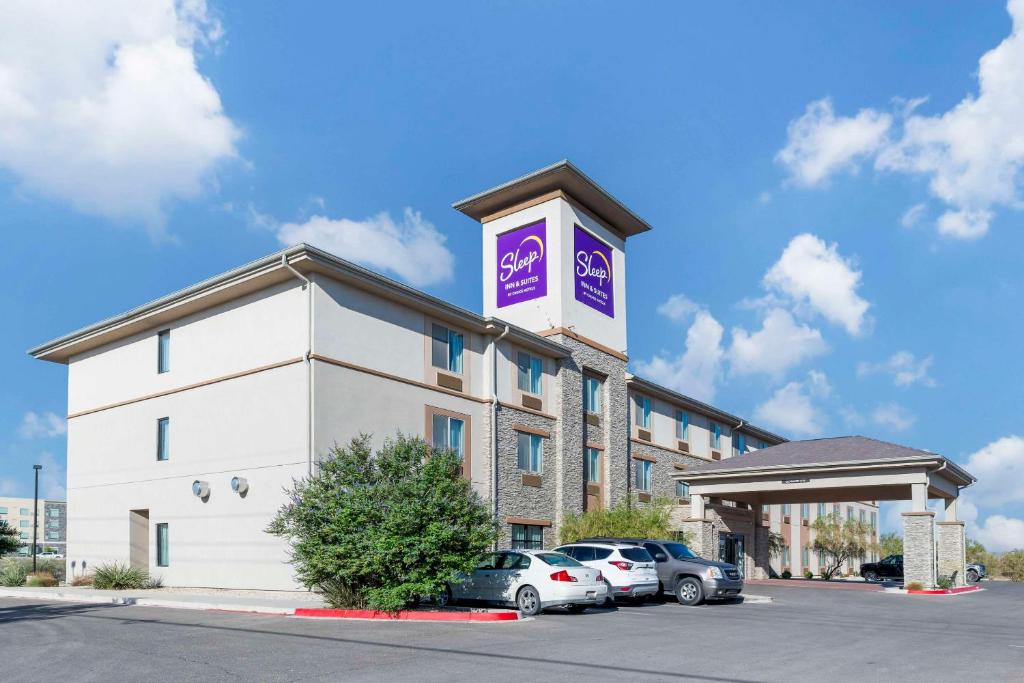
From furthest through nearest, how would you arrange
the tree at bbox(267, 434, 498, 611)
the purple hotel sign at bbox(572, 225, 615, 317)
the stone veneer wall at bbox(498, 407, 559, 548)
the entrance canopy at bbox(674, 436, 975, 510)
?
the purple hotel sign at bbox(572, 225, 615, 317)
the entrance canopy at bbox(674, 436, 975, 510)
the stone veneer wall at bbox(498, 407, 559, 548)
the tree at bbox(267, 434, 498, 611)

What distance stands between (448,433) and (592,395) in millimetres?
9406

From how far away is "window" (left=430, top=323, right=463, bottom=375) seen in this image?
93.5 ft

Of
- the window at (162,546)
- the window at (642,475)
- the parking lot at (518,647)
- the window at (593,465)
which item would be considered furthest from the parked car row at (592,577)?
the window at (642,475)

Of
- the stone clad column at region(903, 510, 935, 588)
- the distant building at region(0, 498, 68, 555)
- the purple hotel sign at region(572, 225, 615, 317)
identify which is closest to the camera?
the stone clad column at region(903, 510, 935, 588)

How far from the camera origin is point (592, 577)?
19.7m

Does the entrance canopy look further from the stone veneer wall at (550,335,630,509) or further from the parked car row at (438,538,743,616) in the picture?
the parked car row at (438,538,743,616)

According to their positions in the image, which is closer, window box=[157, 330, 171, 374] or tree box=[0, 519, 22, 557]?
window box=[157, 330, 171, 374]

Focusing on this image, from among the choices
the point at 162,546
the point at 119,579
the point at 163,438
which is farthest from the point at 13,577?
the point at 163,438

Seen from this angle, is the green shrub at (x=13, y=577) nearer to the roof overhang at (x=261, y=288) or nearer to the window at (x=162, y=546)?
the window at (x=162, y=546)

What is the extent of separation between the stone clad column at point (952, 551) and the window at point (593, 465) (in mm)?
13406

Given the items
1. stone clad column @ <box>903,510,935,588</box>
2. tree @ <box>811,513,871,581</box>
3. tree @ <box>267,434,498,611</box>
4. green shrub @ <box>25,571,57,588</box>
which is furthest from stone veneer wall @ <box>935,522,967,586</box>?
green shrub @ <box>25,571,57,588</box>

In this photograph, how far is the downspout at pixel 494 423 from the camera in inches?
1162

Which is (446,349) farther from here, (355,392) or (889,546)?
(889,546)

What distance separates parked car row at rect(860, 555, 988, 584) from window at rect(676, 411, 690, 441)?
11.0 metres
